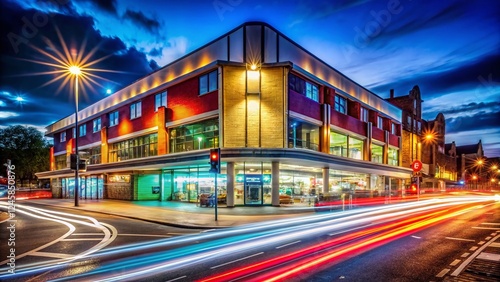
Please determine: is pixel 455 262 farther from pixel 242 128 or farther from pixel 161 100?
pixel 161 100

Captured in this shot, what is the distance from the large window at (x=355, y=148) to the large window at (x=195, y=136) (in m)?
18.1

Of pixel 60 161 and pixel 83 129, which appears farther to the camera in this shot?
pixel 60 161

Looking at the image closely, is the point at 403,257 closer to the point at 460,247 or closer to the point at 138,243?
the point at 460,247

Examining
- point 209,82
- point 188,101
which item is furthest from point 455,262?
point 188,101

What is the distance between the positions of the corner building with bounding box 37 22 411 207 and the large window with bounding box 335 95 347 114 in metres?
0.12

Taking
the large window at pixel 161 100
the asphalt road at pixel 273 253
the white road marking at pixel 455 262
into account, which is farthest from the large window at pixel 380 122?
the white road marking at pixel 455 262

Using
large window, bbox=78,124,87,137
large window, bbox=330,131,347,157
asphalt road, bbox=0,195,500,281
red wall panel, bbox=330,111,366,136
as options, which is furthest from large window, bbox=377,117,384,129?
large window, bbox=78,124,87,137

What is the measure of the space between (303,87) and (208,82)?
27.0 ft

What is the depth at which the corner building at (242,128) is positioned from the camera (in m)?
24.5

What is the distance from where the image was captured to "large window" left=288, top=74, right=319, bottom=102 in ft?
85.5

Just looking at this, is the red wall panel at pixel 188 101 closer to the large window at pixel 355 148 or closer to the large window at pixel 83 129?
the large window at pixel 355 148

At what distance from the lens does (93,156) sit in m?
43.4

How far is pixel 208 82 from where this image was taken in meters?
26.2

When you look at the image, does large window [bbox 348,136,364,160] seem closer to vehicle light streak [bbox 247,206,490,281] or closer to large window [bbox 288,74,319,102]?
large window [bbox 288,74,319,102]
